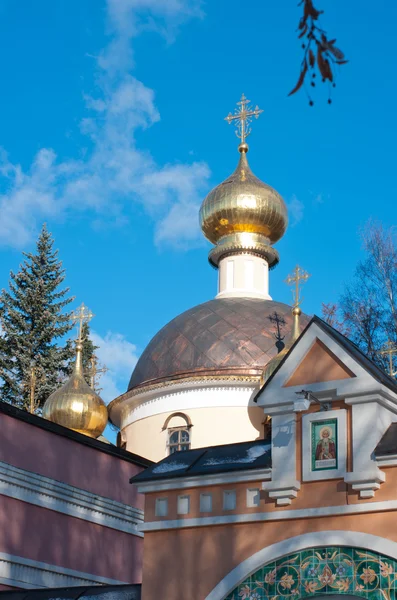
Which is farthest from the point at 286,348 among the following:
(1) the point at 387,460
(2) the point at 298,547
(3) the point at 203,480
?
(1) the point at 387,460

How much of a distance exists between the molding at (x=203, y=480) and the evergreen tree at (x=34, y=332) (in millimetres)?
17758

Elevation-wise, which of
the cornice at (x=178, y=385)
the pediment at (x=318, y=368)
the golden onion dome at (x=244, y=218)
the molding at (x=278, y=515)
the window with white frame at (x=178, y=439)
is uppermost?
the golden onion dome at (x=244, y=218)

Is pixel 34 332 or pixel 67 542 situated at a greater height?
pixel 34 332

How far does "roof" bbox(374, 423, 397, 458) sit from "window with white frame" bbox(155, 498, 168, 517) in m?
1.99

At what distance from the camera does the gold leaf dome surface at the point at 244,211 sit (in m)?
20.5

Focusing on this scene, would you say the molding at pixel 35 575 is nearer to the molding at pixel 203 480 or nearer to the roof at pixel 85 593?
the roof at pixel 85 593

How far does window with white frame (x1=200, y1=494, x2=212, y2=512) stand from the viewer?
8.47 m

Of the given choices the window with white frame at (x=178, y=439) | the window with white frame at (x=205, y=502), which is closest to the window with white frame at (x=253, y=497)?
the window with white frame at (x=205, y=502)

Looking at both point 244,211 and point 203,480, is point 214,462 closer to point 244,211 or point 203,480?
point 203,480

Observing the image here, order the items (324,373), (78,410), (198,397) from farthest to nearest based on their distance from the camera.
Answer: (198,397)
(78,410)
(324,373)

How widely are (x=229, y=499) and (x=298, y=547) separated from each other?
783mm

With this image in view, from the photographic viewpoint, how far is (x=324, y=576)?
303 inches

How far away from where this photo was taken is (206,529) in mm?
8398

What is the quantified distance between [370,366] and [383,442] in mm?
659
